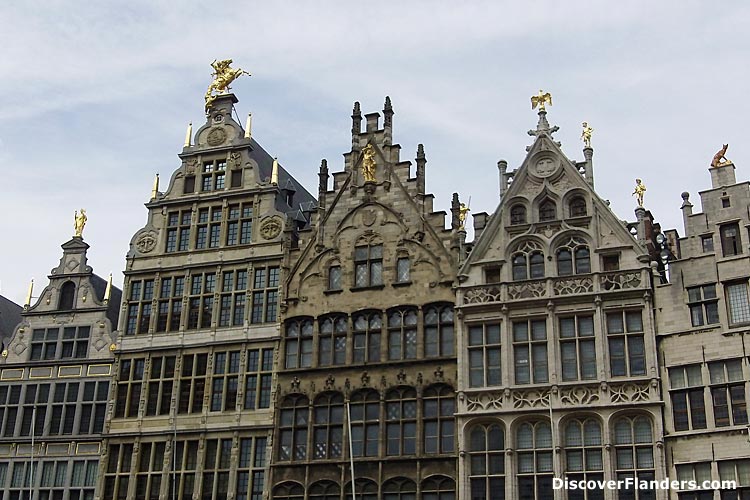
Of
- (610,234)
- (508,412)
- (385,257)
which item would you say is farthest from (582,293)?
(385,257)

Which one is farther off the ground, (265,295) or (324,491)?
(265,295)

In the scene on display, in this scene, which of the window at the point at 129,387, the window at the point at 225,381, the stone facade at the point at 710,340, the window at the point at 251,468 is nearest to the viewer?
the stone facade at the point at 710,340

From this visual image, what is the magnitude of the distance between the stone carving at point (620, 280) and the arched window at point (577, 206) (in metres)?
2.82

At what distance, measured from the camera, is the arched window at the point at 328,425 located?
120 ft

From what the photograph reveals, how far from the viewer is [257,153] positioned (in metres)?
44.1

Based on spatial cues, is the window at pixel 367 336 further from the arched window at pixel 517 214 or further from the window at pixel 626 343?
the window at pixel 626 343

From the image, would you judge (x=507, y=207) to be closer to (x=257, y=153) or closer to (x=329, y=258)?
(x=329, y=258)

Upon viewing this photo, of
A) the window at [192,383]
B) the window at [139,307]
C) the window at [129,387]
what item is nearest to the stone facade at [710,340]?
the window at [192,383]

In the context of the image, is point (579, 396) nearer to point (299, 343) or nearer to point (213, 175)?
point (299, 343)

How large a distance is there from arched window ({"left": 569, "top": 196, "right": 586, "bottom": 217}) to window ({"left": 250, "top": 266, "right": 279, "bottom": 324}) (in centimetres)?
1123

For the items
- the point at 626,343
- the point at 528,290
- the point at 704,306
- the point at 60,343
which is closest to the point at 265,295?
the point at 60,343

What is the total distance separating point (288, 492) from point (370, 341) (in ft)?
19.5

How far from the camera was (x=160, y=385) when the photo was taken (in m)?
39.7

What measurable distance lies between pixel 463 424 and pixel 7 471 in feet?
58.9
